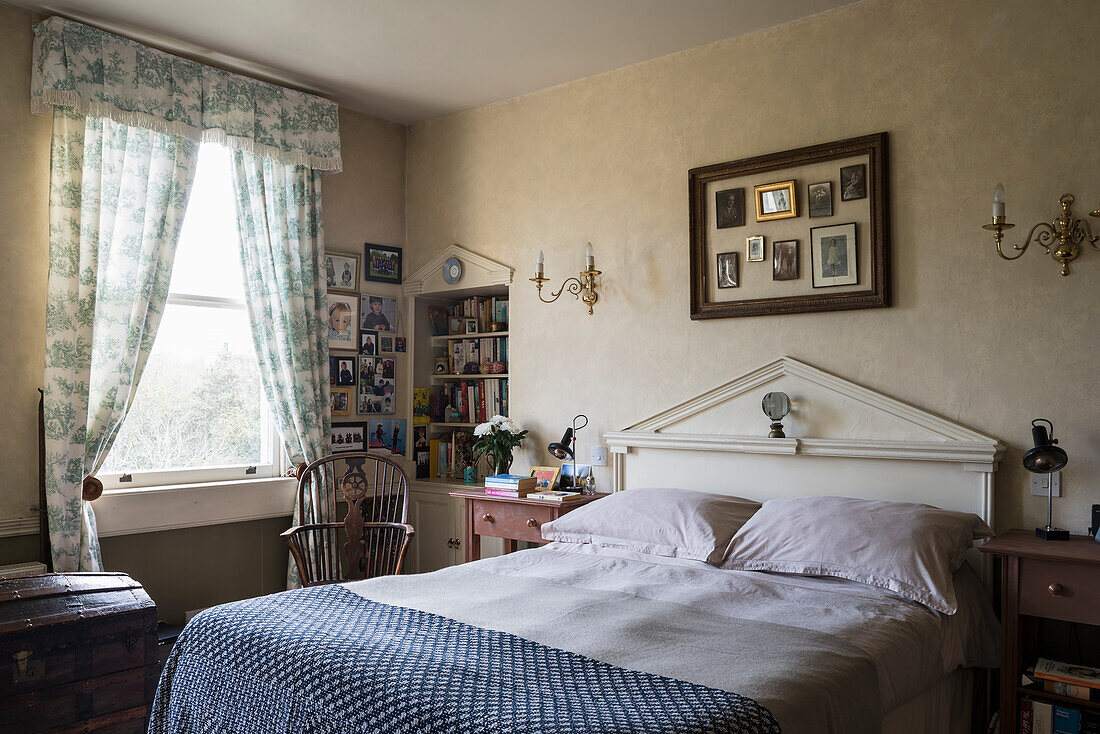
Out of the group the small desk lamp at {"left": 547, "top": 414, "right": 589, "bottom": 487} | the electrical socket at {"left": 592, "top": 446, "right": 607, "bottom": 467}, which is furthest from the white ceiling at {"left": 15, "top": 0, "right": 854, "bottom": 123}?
the electrical socket at {"left": 592, "top": 446, "right": 607, "bottom": 467}

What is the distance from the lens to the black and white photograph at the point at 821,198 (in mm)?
3473

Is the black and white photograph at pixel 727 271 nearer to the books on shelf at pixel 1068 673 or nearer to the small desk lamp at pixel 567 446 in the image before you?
the small desk lamp at pixel 567 446

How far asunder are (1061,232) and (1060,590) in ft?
4.15

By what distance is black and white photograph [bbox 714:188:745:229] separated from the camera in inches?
147

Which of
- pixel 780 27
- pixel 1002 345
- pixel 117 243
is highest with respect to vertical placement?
pixel 780 27

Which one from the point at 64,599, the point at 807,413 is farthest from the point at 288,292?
the point at 807,413

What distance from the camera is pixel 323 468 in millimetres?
4422

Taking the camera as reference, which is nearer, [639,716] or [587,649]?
[639,716]

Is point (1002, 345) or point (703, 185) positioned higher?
point (703, 185)

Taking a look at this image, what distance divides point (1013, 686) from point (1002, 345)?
47.7 inches

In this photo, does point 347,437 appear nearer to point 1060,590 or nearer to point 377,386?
point 377,386

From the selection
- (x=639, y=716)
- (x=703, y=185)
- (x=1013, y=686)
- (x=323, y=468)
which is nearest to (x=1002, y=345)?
(x=1013, y=686)

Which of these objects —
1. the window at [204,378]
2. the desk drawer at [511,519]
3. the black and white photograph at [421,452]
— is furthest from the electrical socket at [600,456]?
the window at [204,378]

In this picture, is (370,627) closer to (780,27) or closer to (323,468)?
(323,468)
